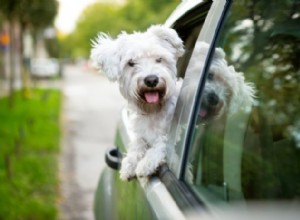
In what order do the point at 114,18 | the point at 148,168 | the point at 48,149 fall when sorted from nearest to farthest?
the point at 148,168 → the point at 48,149 → the point at 114,18

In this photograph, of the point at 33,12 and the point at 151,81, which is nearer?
the point at 151,81

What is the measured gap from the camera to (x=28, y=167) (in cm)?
725

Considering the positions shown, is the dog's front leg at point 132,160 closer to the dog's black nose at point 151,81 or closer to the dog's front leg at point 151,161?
the dog's front leg at point 151,161

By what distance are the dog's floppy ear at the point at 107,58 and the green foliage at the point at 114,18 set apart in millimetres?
32392

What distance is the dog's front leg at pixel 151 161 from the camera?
2.14 m

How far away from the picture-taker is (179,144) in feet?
6.56

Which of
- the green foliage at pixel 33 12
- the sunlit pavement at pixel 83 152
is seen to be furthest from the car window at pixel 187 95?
the green foliage at pixel 33 12

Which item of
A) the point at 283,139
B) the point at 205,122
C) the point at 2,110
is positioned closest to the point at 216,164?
the point at 205,122

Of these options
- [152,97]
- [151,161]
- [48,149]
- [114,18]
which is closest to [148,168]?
[151,161]

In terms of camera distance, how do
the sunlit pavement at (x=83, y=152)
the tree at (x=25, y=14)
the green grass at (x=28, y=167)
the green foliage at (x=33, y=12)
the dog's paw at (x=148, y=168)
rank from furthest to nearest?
the green foliage at (x=33, y=12)
the tree at (x=25, y=14)
the sunlit pavement at (x=83, y=152)
the green grass at (x=28, y=167)
the dog's paw at (x=148, y=168)

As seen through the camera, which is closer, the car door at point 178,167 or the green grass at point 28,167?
the car door at point 178,167

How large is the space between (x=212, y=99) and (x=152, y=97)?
39cm

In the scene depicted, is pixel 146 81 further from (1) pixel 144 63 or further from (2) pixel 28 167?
(2) pixel 28 167

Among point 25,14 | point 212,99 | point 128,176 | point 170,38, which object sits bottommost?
point 128,176
